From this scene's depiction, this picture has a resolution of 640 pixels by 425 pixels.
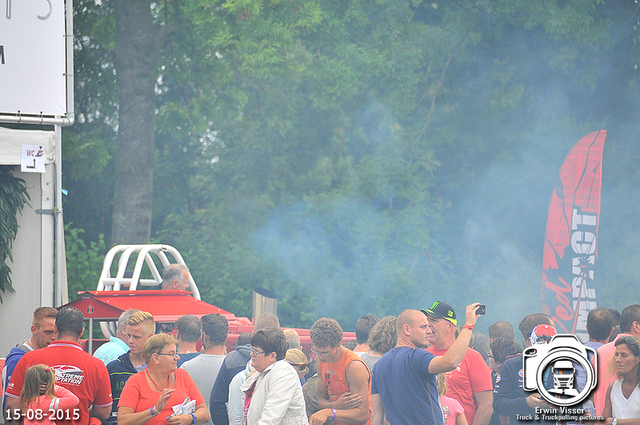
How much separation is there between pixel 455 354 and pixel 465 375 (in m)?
0.93

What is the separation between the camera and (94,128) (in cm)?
1569

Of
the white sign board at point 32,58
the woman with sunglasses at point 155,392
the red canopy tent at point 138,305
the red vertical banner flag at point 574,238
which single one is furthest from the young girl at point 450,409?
the red vertical banner flag at point 574,238

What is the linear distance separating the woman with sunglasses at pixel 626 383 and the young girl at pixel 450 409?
91 cm

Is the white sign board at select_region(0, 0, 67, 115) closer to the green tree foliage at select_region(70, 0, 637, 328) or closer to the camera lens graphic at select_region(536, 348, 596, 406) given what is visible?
the camera lens graphic at select_region(536, 348, 596, 406)

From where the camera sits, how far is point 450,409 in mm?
4676

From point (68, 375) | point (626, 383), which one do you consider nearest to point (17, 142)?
point (68, 375)

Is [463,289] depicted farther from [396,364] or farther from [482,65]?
[396,364]

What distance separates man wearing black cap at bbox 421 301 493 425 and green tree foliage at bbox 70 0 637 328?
10.5 meters

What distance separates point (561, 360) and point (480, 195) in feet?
39.7

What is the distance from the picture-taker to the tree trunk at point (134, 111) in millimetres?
14430

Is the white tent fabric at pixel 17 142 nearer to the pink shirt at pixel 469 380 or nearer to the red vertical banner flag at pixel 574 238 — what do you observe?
the pink shirt at pixel 469 380

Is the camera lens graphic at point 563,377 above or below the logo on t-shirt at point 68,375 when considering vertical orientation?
below

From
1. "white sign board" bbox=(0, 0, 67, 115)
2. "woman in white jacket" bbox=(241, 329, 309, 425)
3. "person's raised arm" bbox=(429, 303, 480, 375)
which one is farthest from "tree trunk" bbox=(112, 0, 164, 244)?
"person's raised arm" bbox=(429, 303, 480, 375)

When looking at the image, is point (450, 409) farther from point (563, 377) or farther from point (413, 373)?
point (563, 377)
